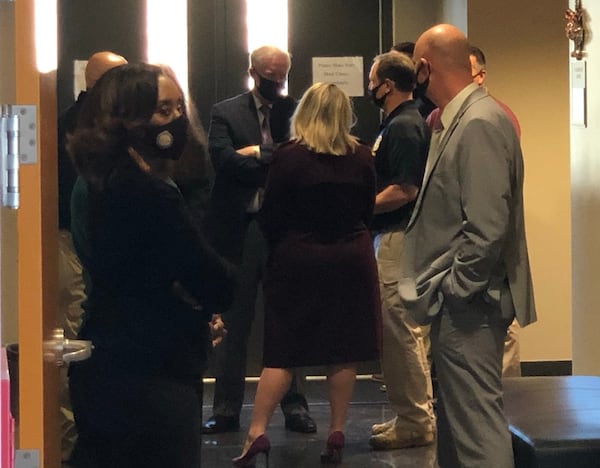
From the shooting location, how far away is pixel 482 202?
10.2ft

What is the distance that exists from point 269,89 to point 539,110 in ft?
5.76

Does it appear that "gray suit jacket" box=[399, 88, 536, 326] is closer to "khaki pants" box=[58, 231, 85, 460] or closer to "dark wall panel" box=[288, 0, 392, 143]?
"khaki pants" box=[58, 231, 85, 460]

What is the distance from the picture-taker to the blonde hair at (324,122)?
4.03 m

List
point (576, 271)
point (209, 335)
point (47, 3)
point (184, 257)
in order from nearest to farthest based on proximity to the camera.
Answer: point (47, 3)
point (184, 257)
point (209, 335)
point (576, 271)

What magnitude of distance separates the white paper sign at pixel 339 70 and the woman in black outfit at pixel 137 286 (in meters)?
3.48

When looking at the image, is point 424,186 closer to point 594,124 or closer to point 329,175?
point 329,175

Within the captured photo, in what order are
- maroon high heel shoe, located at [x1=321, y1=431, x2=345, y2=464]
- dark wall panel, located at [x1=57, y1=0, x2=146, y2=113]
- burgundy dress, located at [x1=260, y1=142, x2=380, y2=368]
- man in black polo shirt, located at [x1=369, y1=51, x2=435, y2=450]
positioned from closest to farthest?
burgundy dress, located at [x1=260, y1=142, x2=380, y2=368] → maroon high heel shoe, located at [x1=321, y1=431, x2=345, y2=464] → man in black polo shirt, located at [x1=369, y1=51, x2=435, y2=450] → dark wall panel, located at [x1=57, y1=0, x2=146, y2=113]

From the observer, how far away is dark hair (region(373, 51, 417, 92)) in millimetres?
4488

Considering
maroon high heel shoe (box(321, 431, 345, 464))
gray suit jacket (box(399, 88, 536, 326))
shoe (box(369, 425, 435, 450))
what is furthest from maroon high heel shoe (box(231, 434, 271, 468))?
gray suit jacket (box(399, 88, 536, 326))

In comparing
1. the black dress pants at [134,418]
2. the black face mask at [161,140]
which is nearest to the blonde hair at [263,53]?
the black face mask at [161,140]

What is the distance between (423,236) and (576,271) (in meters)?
1.34

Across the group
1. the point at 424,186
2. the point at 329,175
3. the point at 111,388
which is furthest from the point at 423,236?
the point at 111,388

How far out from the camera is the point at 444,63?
3.35 meters

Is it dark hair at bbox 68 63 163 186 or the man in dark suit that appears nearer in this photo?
dark hair at bbox 68 63 163 186
